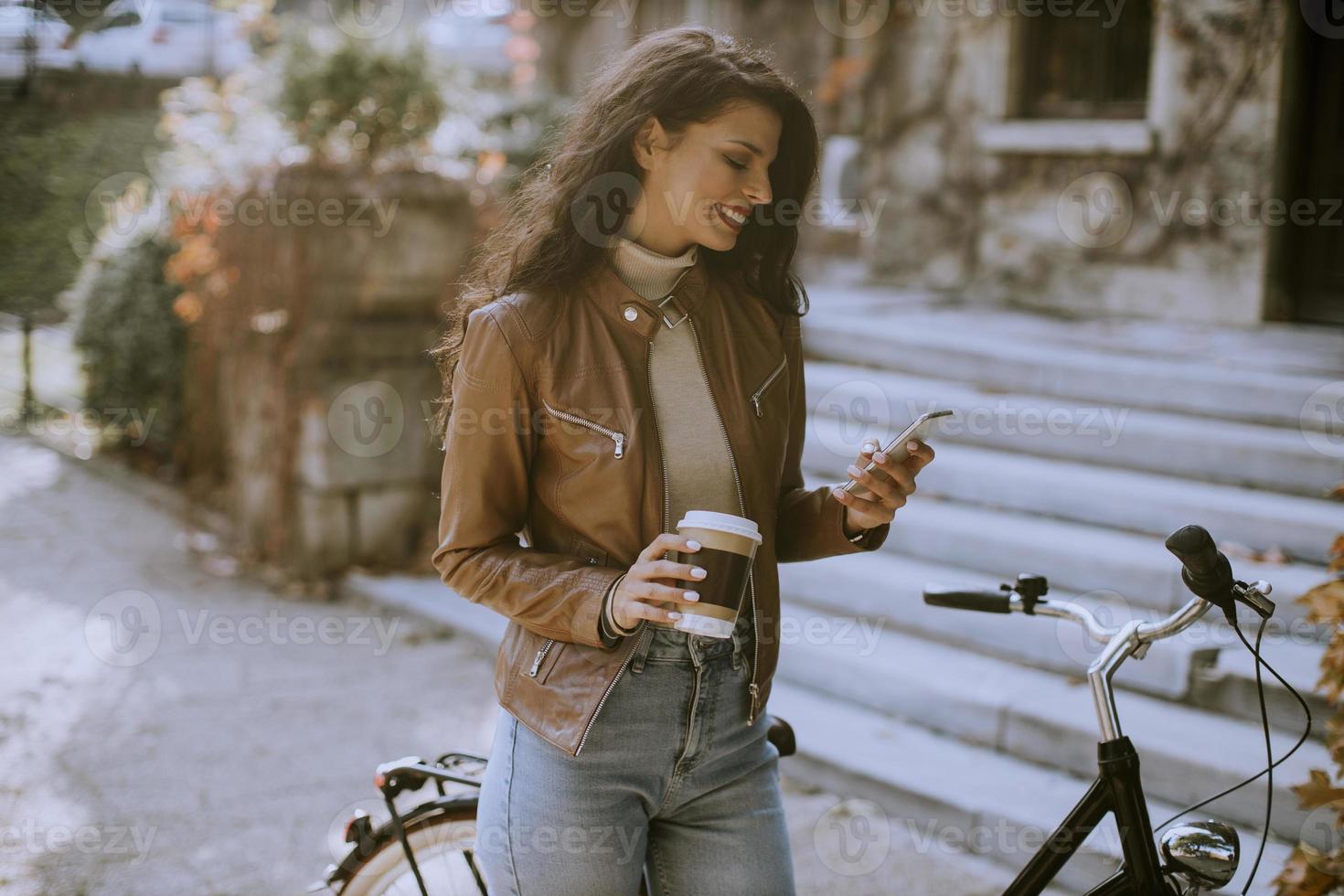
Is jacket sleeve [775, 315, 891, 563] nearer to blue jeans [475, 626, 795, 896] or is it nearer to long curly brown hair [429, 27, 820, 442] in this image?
long curly brown hair [429, 27, 820, 442]

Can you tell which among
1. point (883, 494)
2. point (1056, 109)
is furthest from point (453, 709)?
point (1056, 109)

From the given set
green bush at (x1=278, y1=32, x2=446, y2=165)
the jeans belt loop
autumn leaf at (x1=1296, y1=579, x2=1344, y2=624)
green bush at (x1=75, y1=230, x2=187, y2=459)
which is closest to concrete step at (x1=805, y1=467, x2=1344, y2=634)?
Result: autumn leaf at (x1=1296, y1=579, x2=1344, y2=624)

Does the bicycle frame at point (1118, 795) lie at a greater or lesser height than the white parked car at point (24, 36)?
lesser

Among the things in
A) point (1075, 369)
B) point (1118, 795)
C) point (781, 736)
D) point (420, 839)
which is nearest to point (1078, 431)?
point (1075, 369)

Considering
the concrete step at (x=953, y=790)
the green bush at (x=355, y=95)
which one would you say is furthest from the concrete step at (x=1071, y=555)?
the green bush at (x=355, y=95)

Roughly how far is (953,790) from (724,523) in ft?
8.49

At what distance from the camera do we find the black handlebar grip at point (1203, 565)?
1803mm

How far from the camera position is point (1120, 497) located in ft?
16.2

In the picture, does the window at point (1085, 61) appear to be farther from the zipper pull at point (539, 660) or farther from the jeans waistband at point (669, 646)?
the zipper pull at point (539, 660)

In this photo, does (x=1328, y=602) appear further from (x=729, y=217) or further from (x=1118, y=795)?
(x=729, y=217)

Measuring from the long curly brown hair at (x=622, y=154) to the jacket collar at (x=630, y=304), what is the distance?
0.08ft

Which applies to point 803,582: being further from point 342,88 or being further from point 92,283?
point 92,283

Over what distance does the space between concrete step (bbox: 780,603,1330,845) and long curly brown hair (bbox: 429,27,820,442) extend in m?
1.82

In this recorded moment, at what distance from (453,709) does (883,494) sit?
3.42 m
